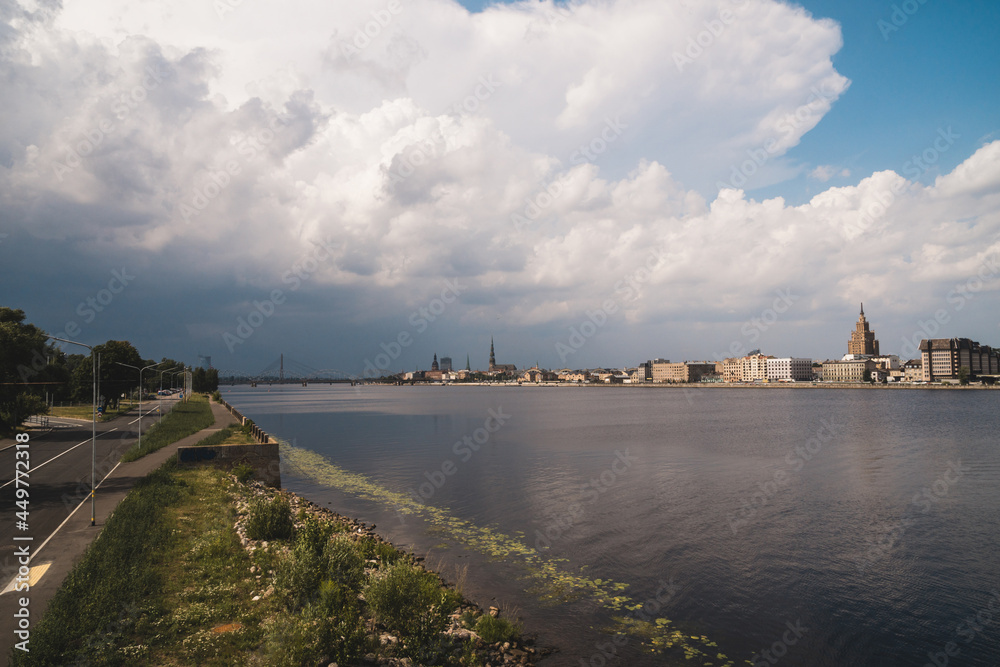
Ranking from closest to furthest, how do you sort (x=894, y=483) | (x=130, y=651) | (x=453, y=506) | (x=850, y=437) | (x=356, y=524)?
(x=130, y=651) < (x=356, y=524) < (x=453, y=506) < (x=894, y=483) < (x=850, y=437)

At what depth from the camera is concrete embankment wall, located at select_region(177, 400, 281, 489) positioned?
34.2 meters

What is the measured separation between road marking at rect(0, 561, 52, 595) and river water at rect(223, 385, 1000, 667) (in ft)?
40.2

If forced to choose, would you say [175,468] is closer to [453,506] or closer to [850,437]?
[453,506]

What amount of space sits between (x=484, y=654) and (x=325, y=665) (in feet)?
13.5

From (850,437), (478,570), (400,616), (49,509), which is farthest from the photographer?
(850,437)

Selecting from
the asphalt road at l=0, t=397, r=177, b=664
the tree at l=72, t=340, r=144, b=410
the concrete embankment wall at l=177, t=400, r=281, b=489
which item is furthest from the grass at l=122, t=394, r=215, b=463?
the tree at l=72, t=340, r=144, b=410

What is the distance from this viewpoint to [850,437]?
6041cm

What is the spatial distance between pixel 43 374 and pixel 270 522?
182ft

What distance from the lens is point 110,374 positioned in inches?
2852

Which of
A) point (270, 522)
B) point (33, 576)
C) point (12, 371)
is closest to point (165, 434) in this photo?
point (12, 371)

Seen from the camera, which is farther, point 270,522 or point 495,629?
point 270,522

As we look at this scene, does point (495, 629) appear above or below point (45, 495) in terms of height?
below

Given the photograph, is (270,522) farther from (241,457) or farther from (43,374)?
(43,374)

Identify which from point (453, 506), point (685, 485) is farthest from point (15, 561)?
point (685, 485)
